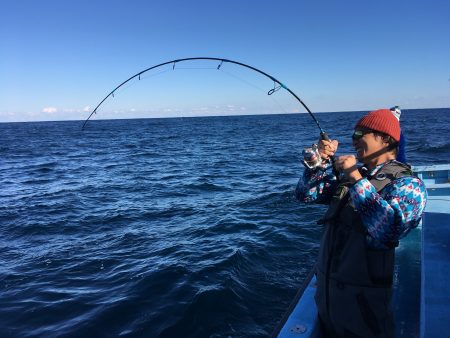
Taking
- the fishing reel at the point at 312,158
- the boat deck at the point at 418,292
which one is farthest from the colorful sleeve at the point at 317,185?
the boat deck at the point at 418,292

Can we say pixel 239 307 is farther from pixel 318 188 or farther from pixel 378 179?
pixel 378 179

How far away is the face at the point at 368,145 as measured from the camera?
7.45 feet

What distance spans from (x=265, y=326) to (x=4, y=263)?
5706 mm

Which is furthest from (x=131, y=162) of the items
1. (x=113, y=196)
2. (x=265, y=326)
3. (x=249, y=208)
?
(x=265, y=326)

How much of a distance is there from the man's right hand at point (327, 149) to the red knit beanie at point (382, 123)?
34 centimetres

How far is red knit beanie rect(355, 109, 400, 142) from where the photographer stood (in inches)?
86.8

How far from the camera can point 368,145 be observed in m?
2.29

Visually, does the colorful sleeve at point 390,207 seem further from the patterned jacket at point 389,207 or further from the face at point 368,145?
the face at point 368,145

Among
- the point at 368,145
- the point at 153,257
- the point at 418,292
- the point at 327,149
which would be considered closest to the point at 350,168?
the point at 368,145

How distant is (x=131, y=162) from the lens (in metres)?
22.0

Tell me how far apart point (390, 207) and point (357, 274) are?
489mm

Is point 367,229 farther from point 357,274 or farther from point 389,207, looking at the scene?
point 357,274

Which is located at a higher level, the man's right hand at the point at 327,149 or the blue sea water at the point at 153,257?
the man's right hand at the point at 327,149

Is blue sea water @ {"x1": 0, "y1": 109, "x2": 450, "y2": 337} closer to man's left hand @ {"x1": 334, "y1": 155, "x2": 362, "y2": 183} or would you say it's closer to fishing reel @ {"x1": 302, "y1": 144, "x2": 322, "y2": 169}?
fishing reel @ {"x1": 302, "y1": 144, "x2": 322, "y2": 169}
